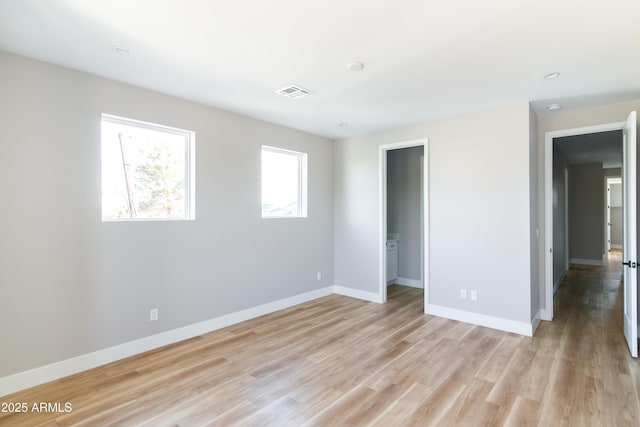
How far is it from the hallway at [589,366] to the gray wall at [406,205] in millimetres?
2264

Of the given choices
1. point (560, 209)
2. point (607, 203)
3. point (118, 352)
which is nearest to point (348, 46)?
point (118, 352)

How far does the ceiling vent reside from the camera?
320 cm

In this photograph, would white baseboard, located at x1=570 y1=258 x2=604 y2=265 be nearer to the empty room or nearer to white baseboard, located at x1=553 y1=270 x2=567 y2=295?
white baseboard, located at x1=553 y1=270 x2=567 y2=295

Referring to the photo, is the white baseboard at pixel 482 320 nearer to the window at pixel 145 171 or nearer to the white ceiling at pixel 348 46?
the white ceiling at pixel 348 46

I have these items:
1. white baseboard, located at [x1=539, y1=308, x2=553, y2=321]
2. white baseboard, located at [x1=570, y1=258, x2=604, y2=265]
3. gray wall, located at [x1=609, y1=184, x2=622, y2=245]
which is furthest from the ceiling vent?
gray wall, located at [x1=609, y1=184, x2=622, y2=245]

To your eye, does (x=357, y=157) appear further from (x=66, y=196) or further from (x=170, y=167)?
(x=66, y=196)

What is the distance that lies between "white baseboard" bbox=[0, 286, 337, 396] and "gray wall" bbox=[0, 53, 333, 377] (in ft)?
0.20

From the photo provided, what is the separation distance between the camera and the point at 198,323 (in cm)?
362

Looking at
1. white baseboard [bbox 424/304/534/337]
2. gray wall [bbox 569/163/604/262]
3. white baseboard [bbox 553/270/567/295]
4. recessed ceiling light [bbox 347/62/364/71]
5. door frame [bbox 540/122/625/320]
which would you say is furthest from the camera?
gray wall [bbox 569/163/604/262]

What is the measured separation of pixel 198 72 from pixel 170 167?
1.16m

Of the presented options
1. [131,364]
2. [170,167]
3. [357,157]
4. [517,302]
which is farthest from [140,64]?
[517,302]

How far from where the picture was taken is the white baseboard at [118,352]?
2494 millimetres

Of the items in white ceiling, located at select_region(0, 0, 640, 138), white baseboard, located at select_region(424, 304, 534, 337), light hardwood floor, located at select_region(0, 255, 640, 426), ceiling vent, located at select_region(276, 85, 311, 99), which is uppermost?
ceiling vent, located at select_region(276, 85, 311, 99)

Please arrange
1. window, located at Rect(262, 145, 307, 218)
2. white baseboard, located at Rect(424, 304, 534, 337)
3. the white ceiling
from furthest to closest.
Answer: window, located at Rect(262, 145, 307, 218) < white baseboard, located at Rect(424, 304, 534, 337) < the white ceiling
